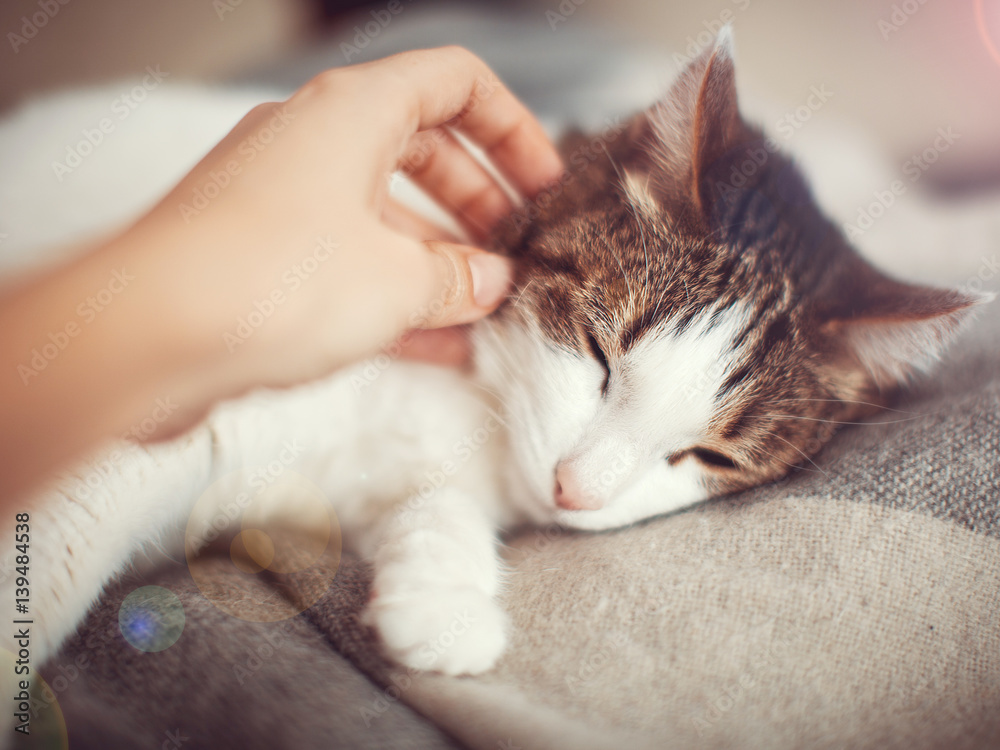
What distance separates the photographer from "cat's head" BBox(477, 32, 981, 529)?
679 mm

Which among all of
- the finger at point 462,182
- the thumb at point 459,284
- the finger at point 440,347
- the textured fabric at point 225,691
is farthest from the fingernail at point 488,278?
the textured fabric at point 225,691

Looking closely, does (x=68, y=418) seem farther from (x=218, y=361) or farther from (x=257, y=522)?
(x=257, y=522)

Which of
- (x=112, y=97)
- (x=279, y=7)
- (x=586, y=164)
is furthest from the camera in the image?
(x=279, y=7)

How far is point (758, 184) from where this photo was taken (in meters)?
0.80

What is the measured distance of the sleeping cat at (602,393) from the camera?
0.65 m

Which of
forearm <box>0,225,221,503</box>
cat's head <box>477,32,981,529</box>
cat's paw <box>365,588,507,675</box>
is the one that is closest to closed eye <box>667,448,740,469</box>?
cat's head <box>477,32,981,529</box>

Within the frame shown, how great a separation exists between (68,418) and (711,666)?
0.75m

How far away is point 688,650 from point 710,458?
0.96 feet

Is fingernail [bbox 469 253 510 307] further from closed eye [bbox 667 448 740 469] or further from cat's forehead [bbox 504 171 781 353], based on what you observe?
closed eye [bbox 667 448 740 469]

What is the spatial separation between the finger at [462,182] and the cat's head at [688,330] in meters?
0.22

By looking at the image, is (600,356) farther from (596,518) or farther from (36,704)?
(36,704)

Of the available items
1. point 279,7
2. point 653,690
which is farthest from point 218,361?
point 279,7

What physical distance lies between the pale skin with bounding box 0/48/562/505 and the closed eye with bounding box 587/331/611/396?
0.59ft

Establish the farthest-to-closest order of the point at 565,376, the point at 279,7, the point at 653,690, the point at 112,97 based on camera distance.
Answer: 1. the point at 279,7
2. the point at 112,97
3. the point at 565,376
4. the point at 653,690
